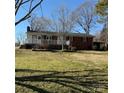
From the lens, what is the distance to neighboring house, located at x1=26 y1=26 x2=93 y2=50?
13.9m

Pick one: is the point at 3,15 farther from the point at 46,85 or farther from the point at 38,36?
the point at 38,36

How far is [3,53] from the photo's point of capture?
82 cm

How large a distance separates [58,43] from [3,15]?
13375 millimetres

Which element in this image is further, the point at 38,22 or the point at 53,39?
the point at 53,39

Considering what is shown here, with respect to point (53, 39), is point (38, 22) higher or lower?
higher

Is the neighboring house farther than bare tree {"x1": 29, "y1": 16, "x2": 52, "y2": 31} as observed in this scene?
Yes

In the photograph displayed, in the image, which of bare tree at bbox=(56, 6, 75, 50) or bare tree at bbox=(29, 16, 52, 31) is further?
bare tree at bbox=(56, 6, 75, 50)

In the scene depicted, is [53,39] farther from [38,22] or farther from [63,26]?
[38,22]

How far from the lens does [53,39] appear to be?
1452cm

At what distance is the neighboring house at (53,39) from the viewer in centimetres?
1388

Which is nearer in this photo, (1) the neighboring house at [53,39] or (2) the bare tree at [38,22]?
(2) the bare tree at [38,22]

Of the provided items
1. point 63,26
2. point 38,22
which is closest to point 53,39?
point 63,26

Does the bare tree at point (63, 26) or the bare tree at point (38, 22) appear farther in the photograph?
the bare tree at point (63, 26)

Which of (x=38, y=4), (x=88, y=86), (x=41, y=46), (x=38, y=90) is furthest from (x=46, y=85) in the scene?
(x=41, y=46)
